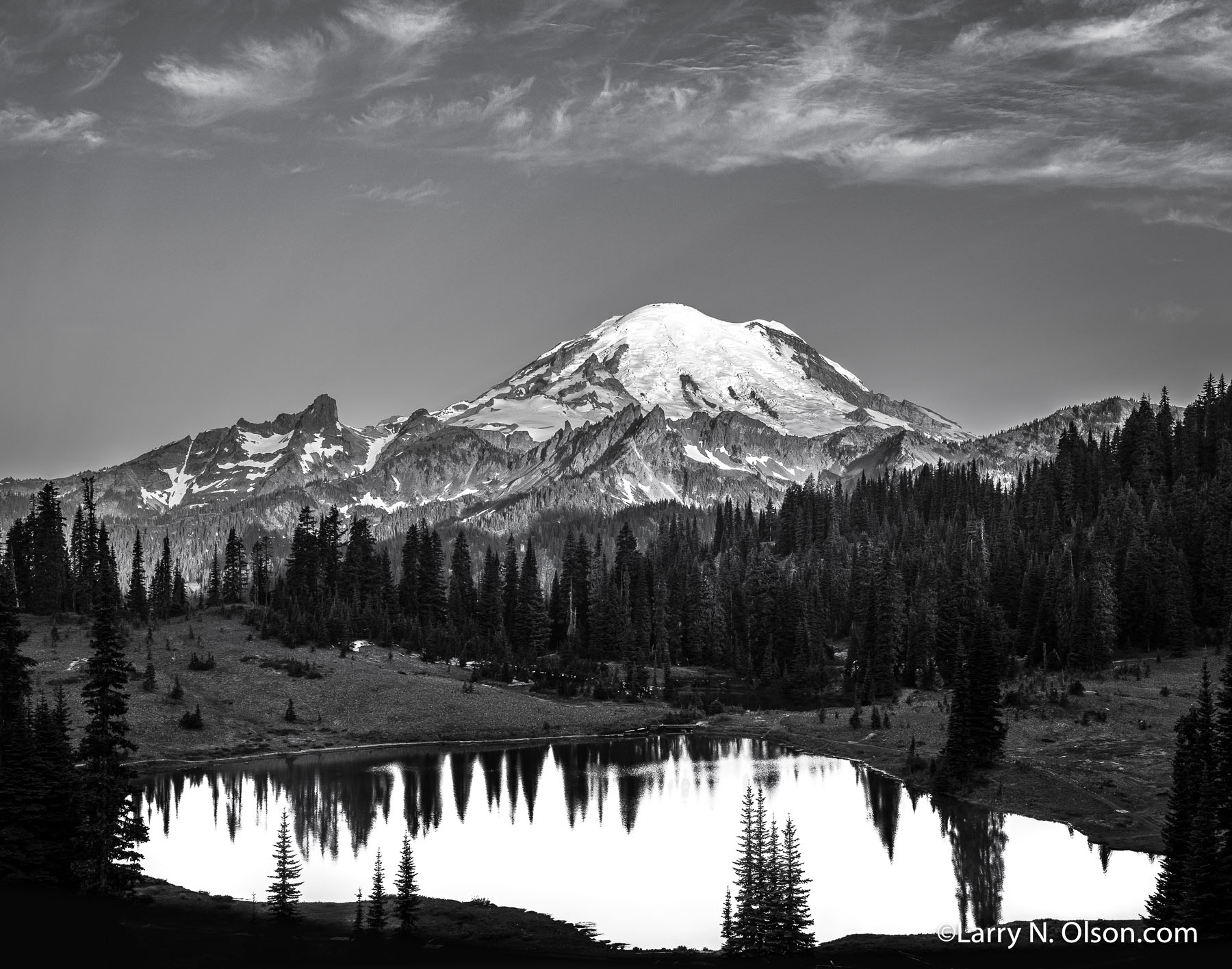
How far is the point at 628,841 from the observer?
65.8 meters

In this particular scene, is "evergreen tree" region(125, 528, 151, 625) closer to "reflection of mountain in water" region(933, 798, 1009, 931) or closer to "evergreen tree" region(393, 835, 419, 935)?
"evergreen tree" region(393, 835, 419, 935)

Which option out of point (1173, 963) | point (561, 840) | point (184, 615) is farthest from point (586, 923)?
point (184, 615)

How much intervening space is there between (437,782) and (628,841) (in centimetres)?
2315

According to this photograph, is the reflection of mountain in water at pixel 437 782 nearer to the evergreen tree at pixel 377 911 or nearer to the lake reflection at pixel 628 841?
the lake reflection at pixel 628 841

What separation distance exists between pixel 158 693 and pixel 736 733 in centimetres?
5420

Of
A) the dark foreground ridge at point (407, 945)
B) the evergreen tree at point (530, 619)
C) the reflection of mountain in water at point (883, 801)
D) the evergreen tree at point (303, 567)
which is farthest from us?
the evergreen tree at point (530, 619)

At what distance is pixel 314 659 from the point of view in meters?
122

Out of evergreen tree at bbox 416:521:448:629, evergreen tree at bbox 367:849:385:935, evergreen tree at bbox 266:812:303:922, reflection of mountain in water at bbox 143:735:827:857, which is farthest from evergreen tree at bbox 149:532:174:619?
evergreen tree at bbox 367:849:385:935

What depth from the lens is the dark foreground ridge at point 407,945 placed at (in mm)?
40219

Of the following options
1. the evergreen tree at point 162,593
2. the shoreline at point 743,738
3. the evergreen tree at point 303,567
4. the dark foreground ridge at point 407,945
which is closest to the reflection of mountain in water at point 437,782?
the shoreline at point 743,738

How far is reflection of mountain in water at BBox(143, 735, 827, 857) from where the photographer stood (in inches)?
2768

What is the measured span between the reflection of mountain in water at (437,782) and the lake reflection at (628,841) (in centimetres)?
27

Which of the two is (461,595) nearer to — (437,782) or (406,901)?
(437,782)

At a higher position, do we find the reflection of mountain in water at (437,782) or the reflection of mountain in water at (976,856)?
the reflection of mountain in water at (437,782)
